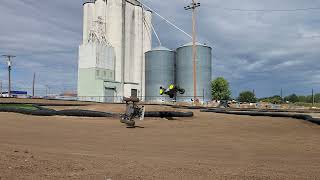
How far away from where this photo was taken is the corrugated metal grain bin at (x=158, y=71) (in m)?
74.4

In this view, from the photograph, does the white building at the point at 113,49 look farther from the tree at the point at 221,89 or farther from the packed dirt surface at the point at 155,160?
the packed dirt surface at the point at 155,160

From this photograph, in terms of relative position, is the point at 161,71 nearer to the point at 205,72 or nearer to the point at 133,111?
the point at 205,72

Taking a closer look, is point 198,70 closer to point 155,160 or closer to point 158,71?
point 158,71

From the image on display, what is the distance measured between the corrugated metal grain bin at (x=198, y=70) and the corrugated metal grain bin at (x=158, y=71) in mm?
2257

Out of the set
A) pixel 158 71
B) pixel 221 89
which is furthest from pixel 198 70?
pixel 221 89

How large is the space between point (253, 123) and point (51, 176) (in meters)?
18.1

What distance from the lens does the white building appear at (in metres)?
71.8

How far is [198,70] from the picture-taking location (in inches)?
2813

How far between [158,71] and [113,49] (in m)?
11.0

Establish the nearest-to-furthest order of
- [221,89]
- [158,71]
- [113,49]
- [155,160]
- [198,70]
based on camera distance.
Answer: [155,160]
[198,70]
[158,71]
[113,49]
[221,89]

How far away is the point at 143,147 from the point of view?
1142 cm

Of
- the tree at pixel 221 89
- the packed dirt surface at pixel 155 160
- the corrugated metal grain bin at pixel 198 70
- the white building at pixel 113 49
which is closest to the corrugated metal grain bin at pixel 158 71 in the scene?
the corrugated metal grain bin at pixel 198 70

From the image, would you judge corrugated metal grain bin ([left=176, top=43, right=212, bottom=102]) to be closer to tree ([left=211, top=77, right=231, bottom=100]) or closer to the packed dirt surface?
tree ([left=211, top=77, right=231, bottom=100])

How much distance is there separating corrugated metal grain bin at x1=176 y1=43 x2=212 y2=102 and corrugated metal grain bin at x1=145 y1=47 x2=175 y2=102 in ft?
7.40
